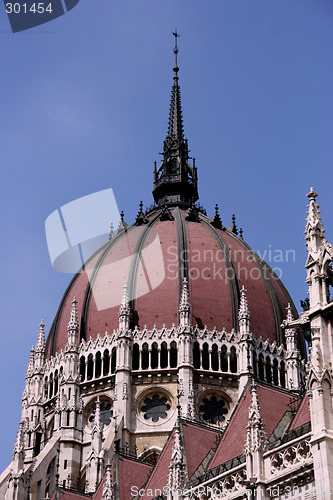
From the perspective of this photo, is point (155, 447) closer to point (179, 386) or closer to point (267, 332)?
point (179, 386)

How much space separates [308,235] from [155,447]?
3169 cm

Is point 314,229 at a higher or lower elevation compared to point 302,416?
higher

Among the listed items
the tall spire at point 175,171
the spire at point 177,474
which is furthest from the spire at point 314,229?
the tall spire at point 175,171

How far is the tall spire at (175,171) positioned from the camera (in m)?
75.1

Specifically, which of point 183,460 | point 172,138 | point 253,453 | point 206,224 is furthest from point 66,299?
point 253,453

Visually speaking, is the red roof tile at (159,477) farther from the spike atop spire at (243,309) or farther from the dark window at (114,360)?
the spike atop spire at (243,309)

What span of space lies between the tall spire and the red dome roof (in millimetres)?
7082

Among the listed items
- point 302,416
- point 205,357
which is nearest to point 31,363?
point 205,357

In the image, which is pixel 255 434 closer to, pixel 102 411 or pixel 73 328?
pixel 102 411

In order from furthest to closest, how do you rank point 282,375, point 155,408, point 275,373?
point 282,375 → point 275,373 → point 155,408

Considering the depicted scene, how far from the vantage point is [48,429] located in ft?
206

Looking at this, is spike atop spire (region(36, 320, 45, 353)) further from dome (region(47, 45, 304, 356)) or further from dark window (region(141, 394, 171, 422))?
dark window (region(141, 394, 171, 422))

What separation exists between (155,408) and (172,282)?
8558 millimetres

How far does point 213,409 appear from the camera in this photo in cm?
6012
